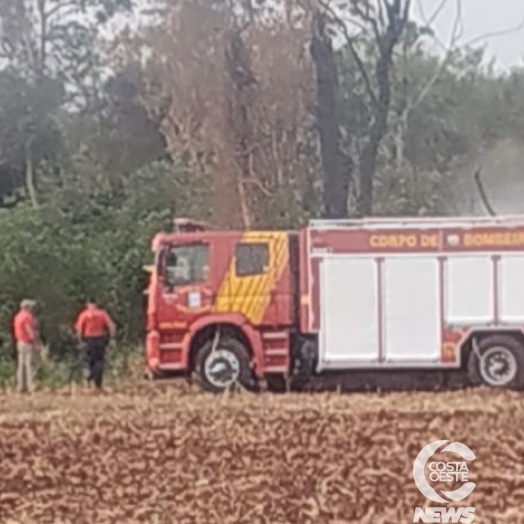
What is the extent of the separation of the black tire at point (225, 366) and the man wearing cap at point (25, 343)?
327cm

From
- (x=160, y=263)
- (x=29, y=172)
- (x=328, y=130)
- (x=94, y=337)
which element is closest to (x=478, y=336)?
(x=160, y=263)

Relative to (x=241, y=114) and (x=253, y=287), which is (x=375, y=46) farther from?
(x=253, y=287)

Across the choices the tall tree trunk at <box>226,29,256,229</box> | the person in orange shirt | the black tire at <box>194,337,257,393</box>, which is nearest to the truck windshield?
the black tire at <box>194,337,257,393</box>

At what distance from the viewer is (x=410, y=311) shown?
26.4 m

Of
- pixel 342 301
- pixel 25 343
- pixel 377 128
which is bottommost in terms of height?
pixel 25 343

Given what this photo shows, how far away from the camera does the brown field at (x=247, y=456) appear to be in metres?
13.0

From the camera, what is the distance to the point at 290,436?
18.8 metres

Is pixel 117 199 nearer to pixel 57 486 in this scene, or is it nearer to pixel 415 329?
pixel 415 329

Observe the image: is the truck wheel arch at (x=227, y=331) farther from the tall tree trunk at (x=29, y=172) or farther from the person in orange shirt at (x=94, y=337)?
the tall tree trunk at (x=29, y=172)

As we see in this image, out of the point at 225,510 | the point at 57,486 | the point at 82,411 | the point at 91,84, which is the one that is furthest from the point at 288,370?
the point at 91,84

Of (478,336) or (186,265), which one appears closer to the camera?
(478,336)

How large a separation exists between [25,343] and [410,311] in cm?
646

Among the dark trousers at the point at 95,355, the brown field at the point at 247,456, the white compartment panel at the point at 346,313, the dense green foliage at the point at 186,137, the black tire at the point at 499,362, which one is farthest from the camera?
the dense green foliage at the point at 186,137

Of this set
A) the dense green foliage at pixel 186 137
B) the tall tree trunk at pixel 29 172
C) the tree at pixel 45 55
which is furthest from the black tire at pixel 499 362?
the tree at pixel 45 55
